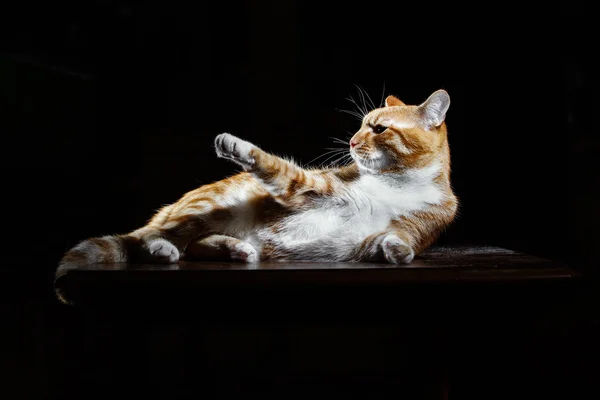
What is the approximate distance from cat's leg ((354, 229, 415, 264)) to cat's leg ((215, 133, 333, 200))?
Result: 14cm

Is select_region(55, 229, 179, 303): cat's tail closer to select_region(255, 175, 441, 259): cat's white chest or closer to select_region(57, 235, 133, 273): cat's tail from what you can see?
select_region(57, 235, 133, 273): cat's tail

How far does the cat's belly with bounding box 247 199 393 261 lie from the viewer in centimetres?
111

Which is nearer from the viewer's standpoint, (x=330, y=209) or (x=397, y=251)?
(x=397, y=251)

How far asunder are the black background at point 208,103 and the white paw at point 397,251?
553mm

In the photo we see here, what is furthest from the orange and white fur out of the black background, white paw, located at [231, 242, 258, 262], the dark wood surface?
the black background

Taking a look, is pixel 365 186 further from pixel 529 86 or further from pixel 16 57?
pixel 16 57

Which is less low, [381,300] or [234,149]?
[234,149]

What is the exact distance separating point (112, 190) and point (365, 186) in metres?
0.73

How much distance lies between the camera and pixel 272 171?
1.09 metres

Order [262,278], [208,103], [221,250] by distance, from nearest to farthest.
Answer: [262,278]
[221,250]
[208,103]

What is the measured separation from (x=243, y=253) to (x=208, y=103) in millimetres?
578

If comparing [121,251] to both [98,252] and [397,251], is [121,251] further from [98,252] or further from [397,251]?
[397,251]

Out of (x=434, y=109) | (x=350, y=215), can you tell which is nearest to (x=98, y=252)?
(x=350, y=215)

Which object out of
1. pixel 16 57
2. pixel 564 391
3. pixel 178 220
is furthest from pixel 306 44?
pixel 564 391
